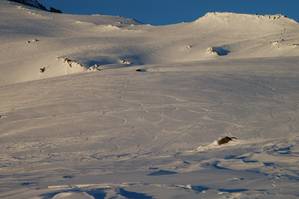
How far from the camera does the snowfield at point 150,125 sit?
686 centimetres

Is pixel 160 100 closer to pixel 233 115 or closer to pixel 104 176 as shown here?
pixel 233 115

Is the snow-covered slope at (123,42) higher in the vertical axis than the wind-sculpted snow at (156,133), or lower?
higher

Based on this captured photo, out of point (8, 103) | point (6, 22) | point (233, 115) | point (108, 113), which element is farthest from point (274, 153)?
point (6, 22)

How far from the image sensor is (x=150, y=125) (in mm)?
13352

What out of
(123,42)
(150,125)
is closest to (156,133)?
(150,125)

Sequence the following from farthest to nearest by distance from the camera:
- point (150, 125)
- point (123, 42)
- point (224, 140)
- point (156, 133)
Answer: point (123, 42) → point (150, 125) → point (156, 133) → point (224, 140)

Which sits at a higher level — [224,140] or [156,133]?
[156,133]

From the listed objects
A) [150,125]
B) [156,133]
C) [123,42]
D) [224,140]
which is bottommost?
[224,140]

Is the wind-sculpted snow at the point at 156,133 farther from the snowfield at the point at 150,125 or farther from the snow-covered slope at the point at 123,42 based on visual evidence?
the snow-covered slope at the point at 123,42

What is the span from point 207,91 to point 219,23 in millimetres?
24266

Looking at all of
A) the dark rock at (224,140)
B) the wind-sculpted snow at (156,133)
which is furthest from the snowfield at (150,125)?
the dark rock at (224,140)

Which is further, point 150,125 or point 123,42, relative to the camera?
point 123,42

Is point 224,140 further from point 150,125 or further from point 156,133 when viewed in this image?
point 150,125

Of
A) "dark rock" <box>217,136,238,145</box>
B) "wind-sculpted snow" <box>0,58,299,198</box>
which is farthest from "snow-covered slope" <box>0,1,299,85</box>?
"dark rock" <box>217,136,238,145</box>
